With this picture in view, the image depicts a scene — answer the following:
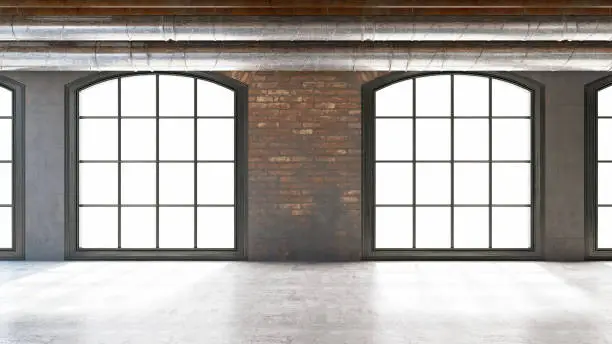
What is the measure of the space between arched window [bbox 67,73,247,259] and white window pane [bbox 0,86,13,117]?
0.80 metres

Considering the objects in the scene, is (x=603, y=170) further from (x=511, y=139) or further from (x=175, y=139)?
(x=175, y=139)

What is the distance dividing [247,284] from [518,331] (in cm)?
276

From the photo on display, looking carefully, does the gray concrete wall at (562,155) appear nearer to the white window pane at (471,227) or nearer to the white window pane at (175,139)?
the white window pane at (471,227)

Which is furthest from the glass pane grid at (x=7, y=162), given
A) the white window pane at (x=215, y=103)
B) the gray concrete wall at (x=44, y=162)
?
the white window pane at (x=215, y=103)

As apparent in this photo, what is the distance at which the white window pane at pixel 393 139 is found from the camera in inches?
320

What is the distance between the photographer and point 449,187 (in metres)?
8.18

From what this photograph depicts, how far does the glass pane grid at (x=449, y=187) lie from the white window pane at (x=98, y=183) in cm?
328

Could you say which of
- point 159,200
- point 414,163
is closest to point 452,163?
point 414,163

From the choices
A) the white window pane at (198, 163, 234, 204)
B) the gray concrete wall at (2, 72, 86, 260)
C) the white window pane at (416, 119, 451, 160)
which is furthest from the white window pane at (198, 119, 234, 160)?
the white window pane at (416, 119, 451, 160)

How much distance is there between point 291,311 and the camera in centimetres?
545

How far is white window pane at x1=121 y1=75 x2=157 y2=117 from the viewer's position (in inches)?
321

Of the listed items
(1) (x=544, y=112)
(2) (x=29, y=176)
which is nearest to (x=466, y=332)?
(1) (x=544, y=112)

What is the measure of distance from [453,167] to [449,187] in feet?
0.83

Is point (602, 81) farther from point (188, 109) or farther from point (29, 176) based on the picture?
point (29, 176)
